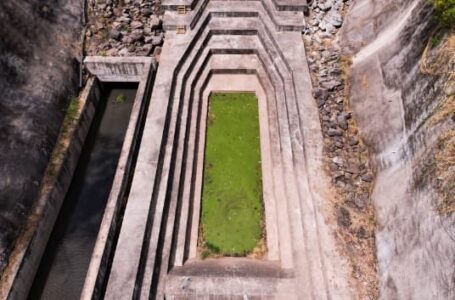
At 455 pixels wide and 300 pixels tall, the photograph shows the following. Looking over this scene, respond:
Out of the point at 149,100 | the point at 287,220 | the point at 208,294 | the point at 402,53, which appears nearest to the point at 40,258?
the point at 208,294

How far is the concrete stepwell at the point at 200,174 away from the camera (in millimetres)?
7445

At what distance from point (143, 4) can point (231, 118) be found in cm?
622

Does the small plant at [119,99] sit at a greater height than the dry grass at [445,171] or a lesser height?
greater

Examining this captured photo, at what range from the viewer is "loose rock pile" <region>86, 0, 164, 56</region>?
40.1 feet

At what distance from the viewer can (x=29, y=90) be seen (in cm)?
1035

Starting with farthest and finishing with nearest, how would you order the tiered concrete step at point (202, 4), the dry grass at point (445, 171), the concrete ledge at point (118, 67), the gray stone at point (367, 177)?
the tiered concrete step at point (202, 4) → the concrete ledge at point (118, 67) → the gray stone at point (367, 177) → the dry grass at point (445, 171)

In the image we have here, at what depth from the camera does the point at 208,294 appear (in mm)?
7398

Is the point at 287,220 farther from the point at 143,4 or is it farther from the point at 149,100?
the point at 143,4

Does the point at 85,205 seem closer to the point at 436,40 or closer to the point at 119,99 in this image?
the point at 119,99

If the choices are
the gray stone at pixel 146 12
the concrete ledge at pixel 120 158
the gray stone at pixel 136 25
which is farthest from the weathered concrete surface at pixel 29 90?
the gray stone at pixel 146 12

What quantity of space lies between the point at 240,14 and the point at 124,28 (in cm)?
448

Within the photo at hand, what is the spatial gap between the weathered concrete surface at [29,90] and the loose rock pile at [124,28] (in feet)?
2.09

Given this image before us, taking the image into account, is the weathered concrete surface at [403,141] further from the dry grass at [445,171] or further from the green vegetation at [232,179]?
the green vegetation at [232,179]

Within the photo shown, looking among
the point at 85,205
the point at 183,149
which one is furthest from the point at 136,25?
the point at 85,205
